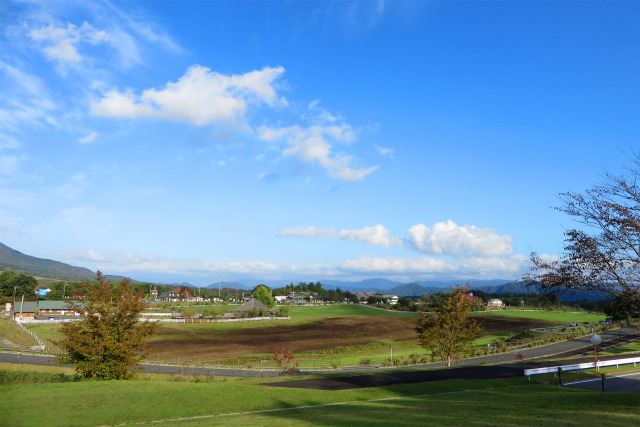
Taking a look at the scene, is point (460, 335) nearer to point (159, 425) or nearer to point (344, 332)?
point (159, 425)

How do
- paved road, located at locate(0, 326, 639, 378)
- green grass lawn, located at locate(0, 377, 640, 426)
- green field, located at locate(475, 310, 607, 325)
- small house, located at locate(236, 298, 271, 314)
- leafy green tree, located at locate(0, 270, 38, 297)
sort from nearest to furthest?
green grass lawn, located at locate(0, 377, 640, 426) < paved road, located at locate(0, 326, 639, 378) < small house, located at locate(236, 298, 271, 314) < green field, located at locate(475, 310, 607, 325) < leafy green tree, located at locate(0, 270, 38, 297)

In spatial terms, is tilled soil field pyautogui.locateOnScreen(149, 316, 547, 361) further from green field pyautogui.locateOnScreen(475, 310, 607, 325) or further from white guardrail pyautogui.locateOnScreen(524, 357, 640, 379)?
white guardrail pyautogui.locateOnScreen(524, 357, 640, 379)

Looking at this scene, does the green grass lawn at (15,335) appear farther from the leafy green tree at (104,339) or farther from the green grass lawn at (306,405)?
the green grass lawn at (306,405)

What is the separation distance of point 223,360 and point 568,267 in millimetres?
46173

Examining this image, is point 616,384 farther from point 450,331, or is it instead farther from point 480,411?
point 480,411

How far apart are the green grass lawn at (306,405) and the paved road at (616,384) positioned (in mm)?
2591

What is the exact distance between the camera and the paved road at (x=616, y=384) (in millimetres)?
22906

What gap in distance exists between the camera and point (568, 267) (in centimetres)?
1295

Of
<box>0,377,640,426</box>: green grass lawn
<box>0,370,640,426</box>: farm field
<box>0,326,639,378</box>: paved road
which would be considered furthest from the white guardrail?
<box>0,326,639,378</box>: paved road

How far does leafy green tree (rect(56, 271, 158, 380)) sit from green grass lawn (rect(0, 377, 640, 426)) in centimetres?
279

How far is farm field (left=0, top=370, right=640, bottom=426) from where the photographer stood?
14.3m

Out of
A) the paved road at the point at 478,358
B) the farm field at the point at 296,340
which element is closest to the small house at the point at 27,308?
the farm field at the point at 296,340

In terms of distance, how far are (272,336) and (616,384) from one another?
2483 inches

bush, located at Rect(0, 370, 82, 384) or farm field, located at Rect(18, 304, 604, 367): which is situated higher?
bush, located at Rect(0, 370, 82, 384)
